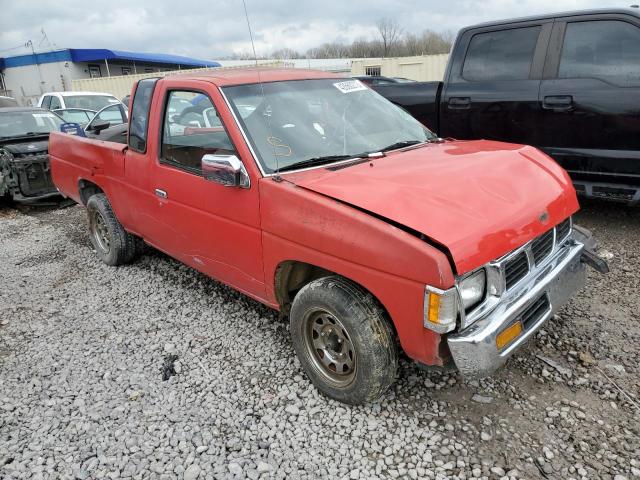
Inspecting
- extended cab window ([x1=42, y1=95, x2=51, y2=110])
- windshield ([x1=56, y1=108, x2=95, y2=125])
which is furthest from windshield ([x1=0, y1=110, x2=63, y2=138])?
extended cab window ([x1=42, y1=95, x2=51, y2=110])

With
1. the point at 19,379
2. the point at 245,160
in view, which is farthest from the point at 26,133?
the point at 245,160

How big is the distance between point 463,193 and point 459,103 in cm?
317

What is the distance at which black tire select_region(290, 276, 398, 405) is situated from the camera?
2.43 metres

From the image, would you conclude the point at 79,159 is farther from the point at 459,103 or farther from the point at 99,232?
the point at 459,103

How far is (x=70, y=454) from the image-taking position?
8.23 ft

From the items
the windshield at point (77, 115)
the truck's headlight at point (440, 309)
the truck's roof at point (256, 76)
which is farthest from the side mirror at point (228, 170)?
the windshield at point (77, 115)

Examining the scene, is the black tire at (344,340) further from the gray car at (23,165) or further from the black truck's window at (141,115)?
the gray car at (23,165)

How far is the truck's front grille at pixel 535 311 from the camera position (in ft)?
7.91

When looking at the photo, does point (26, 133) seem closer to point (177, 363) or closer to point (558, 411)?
point (177, 363)

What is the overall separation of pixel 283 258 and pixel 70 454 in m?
1.53

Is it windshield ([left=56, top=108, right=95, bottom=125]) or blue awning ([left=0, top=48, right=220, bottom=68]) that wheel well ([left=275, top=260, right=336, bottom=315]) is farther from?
blue awning ([left=0, top=48, right=220, bottom=68])

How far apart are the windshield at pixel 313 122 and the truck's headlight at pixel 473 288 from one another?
1.21 m

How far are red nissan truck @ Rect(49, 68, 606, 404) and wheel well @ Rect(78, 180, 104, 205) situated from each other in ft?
4.45

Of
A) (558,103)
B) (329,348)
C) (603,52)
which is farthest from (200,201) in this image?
(603,52)
